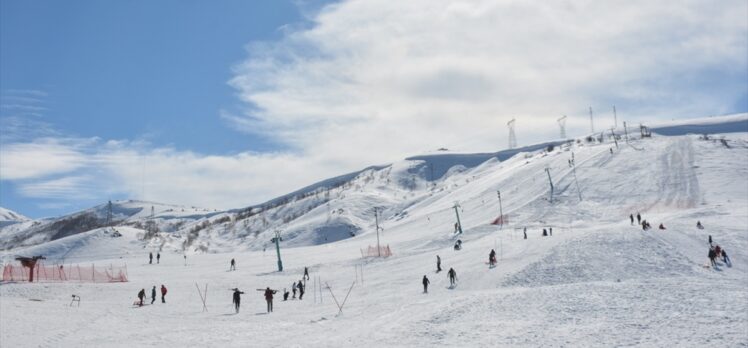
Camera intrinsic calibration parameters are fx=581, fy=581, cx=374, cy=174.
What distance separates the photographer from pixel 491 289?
102 feet

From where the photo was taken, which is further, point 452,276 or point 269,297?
point 452,276

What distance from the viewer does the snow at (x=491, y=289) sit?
20.7m

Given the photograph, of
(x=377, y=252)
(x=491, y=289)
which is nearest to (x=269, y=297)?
(x=491, y=289)

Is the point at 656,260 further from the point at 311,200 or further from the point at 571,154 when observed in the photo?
the point at 311,200

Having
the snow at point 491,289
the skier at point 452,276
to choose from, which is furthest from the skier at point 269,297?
the skier at point 452,276

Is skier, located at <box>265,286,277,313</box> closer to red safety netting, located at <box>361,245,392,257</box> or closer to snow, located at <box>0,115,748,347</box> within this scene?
snow, located at <box>0,115,748,347</box>

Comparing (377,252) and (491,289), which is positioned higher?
(377,252)

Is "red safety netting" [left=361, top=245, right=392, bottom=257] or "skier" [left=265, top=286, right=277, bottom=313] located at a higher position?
"red safety netting" [left=361, top=245, right=392, bottom=257]

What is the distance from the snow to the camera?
20.7 meters

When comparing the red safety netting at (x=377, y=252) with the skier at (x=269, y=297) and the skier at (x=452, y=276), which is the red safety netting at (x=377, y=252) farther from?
the skier at (x=269, y=297)

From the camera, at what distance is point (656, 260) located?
3488 centimetres

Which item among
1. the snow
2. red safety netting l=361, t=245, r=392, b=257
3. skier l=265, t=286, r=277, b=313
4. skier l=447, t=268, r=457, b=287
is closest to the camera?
the snow

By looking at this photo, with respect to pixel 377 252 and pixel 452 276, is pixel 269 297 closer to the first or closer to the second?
pixel 452 276

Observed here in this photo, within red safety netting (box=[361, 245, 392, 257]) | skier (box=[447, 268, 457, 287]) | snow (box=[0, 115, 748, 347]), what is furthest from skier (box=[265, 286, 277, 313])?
red safety netting (box=[361, 245, 392, 257])
